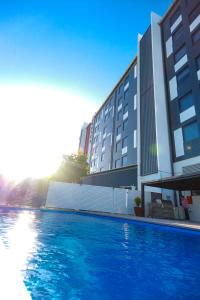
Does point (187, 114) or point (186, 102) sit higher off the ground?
point (186, 102)

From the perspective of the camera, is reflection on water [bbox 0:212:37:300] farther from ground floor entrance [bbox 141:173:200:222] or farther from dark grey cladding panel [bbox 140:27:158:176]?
dark grey cladding panel [bbox 140:27:158:176]

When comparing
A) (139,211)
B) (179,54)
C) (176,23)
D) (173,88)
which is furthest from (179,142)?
Answer: (176,23)

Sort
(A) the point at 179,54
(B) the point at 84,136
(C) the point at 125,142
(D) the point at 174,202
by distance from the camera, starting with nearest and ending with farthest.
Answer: (D) the point at 174,202 < (A) the point at 179,54 < (C) the point at 125,142 < (B) the point at 84,136

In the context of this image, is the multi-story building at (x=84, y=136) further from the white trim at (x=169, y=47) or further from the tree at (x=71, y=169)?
the white trim at (x=169, y=47)

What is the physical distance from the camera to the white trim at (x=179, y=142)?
14.5 meters

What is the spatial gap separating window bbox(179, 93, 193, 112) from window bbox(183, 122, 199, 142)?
1.72 m

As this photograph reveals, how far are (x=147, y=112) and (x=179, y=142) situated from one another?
4.79m

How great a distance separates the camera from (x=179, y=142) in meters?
14.8

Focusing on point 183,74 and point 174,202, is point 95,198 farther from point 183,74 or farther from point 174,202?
point 183,74

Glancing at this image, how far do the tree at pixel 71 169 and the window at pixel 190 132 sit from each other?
16.5m

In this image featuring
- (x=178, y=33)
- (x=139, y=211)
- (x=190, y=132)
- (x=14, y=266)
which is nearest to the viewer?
(x=14, y=266)

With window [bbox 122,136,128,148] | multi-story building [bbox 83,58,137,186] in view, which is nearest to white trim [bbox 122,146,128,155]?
multi-story building [bbox 83,58,137,186]

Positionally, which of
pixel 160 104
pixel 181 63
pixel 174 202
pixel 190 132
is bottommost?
pixel 174 202

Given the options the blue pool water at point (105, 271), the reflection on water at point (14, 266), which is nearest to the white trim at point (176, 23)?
the blue pool water at point (105, 271)
